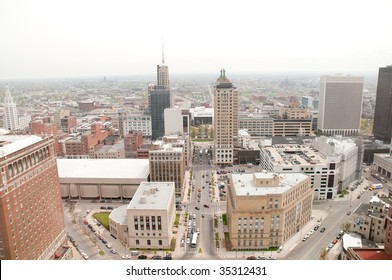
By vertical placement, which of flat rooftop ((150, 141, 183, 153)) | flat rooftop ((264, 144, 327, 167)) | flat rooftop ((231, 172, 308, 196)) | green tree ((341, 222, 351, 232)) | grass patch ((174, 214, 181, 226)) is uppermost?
flat rooftop ((150, 141, 183, 153))

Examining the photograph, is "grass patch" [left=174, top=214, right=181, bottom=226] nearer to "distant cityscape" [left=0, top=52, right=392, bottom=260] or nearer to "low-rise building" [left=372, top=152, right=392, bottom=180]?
"distant cityscape" [left=0, top=52, right=392, bottom=260]

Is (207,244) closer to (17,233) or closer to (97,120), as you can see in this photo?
(17,233)

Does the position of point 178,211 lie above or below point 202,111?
below

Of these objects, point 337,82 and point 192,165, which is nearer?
point 192,165

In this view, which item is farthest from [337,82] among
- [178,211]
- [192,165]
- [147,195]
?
[147,195]

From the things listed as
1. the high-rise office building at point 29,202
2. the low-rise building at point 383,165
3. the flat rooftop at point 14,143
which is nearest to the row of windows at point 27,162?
the high-rise office building at point 29,202

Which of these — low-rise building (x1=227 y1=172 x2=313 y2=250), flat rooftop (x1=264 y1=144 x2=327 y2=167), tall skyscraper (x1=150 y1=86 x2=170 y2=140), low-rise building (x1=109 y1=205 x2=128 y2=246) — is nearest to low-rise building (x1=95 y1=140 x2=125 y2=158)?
tall skyscraper (x1=150 y1=86 x2=170 y2=140)

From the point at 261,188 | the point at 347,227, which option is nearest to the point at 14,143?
the point at 261,188

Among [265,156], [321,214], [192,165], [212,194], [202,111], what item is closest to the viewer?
[321,214]
